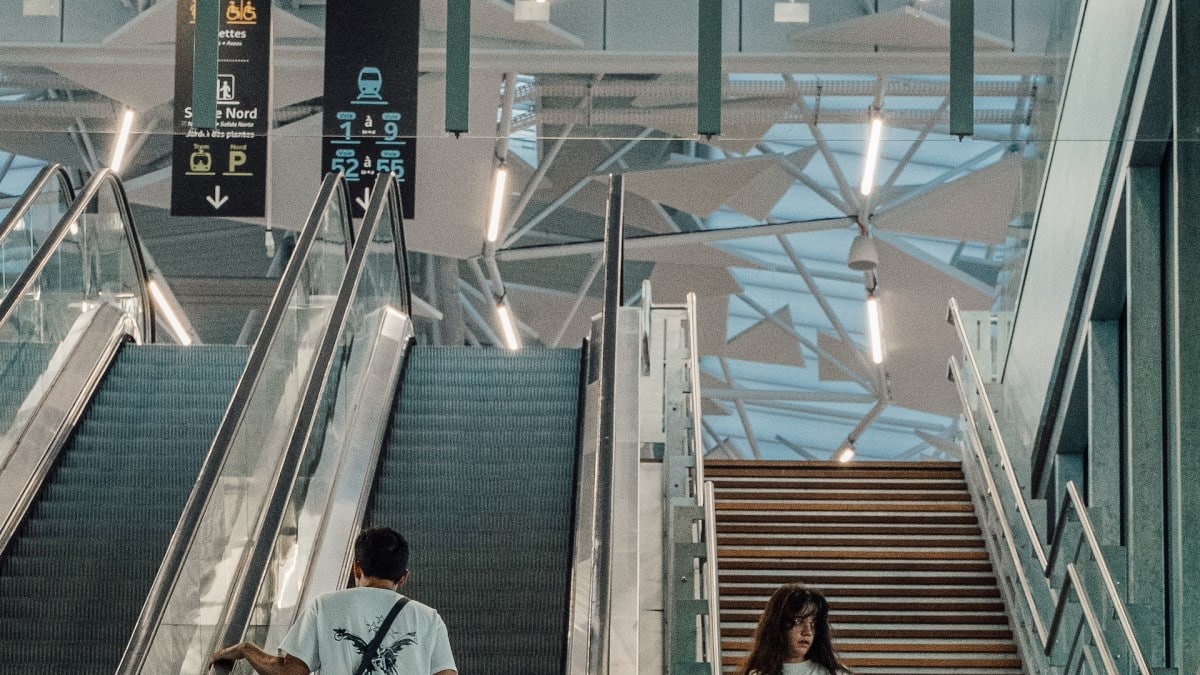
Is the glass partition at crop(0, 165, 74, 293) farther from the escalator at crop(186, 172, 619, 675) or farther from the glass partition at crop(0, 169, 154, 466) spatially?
the escalator at crop(186, 172, 619, 675)

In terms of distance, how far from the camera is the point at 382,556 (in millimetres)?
5715

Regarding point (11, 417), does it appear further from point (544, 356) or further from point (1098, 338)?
point (1098, 338)

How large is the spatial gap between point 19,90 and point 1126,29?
7.08 meters

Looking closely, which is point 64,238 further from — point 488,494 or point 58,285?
point 488,494

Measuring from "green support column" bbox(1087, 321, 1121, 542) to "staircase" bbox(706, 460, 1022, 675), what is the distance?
41.6 inches

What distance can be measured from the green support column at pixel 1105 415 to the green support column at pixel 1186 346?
1802 millimetres

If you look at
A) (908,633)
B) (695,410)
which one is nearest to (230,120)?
(695,410)

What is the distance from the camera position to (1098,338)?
10.7 meters

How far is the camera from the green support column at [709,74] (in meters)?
10.5

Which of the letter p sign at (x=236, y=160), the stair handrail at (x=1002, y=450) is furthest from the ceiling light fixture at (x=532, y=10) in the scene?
the stair handrail at (x=1002, y=450)

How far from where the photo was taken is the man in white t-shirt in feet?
18.5

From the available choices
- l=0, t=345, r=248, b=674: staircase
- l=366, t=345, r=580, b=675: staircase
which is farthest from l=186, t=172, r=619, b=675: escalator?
l=0, t=345, r=248, b=674: staircase

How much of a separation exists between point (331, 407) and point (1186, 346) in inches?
188

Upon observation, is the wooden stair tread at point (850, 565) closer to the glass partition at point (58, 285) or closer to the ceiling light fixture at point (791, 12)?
the ceiling light fixture at point (791, 12)
